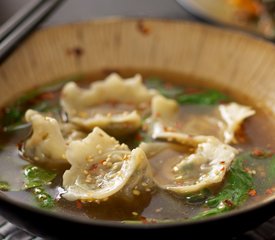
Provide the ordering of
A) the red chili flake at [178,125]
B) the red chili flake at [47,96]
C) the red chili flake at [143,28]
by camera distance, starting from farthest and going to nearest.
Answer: the red chili flake at [143,28], the red chili flake at [47,96], the red chili flake at [178,125]

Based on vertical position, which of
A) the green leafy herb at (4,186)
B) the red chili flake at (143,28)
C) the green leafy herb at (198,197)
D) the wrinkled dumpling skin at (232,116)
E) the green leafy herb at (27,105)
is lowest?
the green leafy herb at (4,186)

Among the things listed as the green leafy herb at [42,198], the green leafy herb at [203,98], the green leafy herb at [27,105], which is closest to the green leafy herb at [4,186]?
the green leafy herb at [42,198]

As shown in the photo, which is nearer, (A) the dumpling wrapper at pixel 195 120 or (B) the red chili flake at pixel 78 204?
(B) the red chili flake at pixel 78 204

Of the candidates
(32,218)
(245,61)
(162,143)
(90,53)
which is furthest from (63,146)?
(245,61)

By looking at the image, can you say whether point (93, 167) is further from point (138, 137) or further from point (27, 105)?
point (27, 105)

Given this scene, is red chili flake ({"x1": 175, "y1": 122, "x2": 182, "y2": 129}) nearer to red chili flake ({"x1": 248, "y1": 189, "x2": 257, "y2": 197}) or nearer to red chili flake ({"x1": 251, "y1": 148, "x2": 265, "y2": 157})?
red chili flake ({"x1": 251, "y1": 148, "x2": 265, "y2": 157})

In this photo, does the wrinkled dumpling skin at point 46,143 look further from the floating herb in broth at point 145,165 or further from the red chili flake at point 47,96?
the red chili flake at point 47,96

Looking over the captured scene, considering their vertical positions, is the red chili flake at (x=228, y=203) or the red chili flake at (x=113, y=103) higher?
the red chili flake at (x=228, y=203)

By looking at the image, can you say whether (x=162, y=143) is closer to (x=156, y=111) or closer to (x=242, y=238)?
(x=156, y=111)
